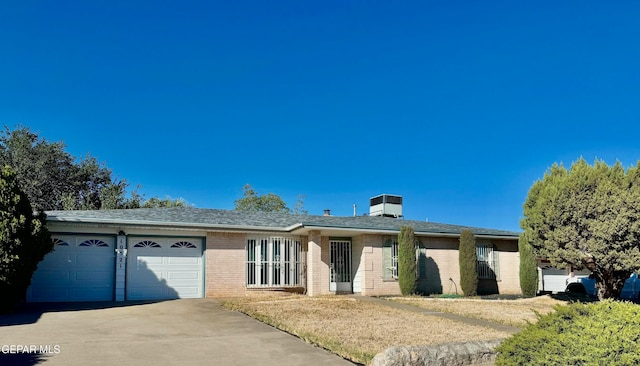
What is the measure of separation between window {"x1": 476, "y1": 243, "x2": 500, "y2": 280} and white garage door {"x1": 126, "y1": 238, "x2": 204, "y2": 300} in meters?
11.5

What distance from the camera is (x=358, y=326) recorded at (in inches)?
420

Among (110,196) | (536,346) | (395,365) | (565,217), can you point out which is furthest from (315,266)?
(110,196)

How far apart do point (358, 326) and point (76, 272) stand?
31.9 feet

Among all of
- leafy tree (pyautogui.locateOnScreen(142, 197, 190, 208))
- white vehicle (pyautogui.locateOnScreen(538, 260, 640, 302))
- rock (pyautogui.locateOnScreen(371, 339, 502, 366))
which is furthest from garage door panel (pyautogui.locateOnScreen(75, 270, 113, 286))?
leafy tree (pyautogui.locateOnScreen(142, 197, 190, 208))

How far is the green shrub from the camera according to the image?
499cm

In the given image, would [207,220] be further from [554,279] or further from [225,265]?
[554,279]

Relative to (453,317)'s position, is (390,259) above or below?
above

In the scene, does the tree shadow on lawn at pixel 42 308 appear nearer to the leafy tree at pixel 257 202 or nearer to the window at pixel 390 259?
Result: the window at pixel 390 259

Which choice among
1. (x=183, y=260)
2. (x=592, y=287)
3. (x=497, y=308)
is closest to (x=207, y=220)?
(x=183, y=260)

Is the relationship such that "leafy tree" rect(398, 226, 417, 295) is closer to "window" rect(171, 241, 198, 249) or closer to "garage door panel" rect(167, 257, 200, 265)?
"garage door panel" rect(167, 257, 200, 265)

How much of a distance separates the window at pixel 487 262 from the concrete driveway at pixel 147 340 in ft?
41.7

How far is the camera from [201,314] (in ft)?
40.0

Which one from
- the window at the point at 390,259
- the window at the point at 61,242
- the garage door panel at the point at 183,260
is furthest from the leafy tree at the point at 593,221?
the window at the point at 61,242

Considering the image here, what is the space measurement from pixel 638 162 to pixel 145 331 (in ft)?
43.3
